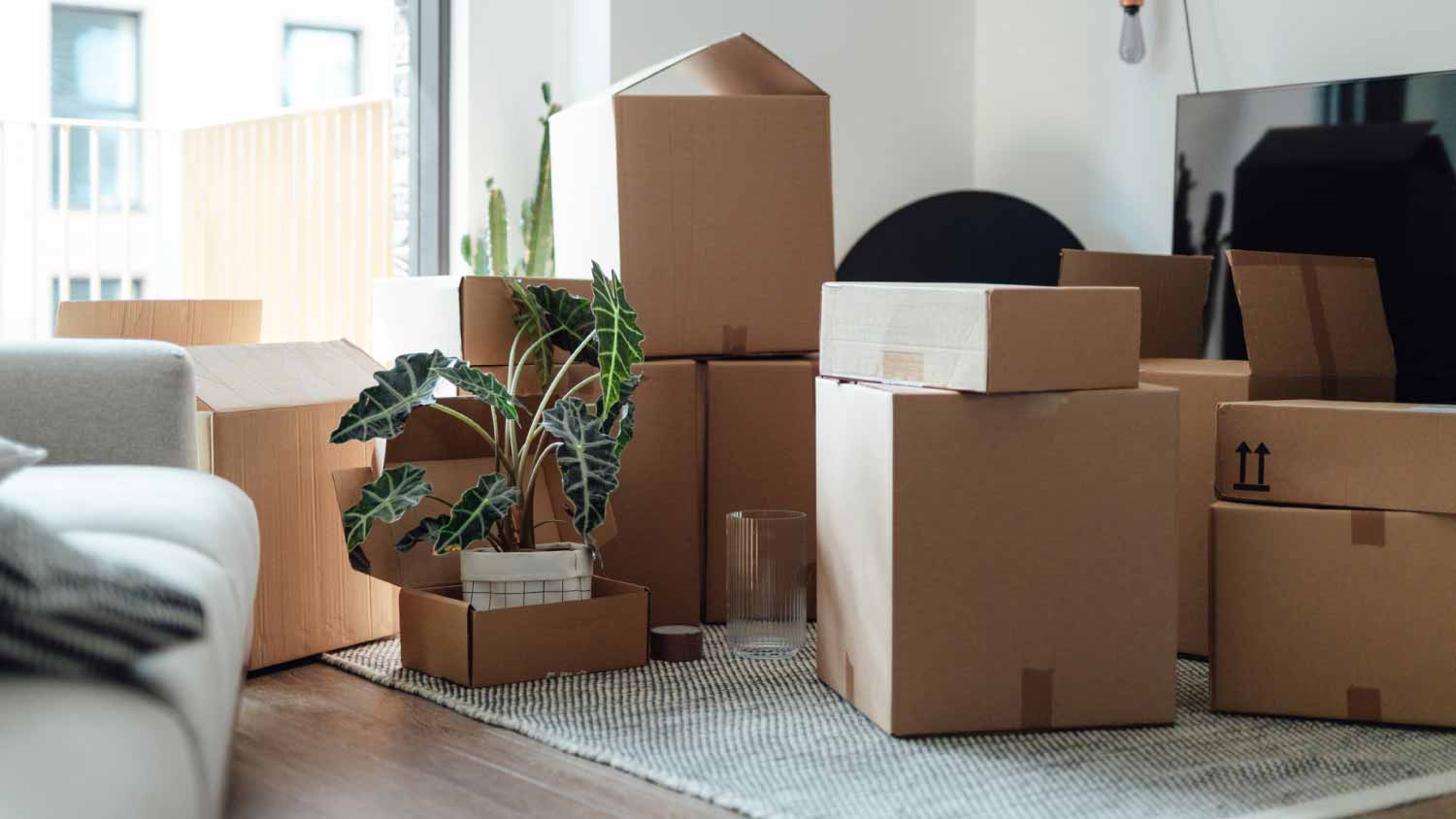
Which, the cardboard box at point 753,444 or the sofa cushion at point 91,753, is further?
the cardboard box at point 753,444

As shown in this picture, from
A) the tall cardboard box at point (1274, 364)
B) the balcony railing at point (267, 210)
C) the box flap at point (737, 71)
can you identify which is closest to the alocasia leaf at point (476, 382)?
the box flap at point (737, 71)

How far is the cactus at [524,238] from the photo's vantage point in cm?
314

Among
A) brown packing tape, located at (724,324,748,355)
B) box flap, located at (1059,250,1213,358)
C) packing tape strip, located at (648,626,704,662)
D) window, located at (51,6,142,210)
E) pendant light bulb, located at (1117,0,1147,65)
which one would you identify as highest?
window, located at (51,6,142,210)

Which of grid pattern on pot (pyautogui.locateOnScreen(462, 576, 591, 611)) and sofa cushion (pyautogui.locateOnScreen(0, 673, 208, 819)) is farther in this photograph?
grid pattern on pot (pyautogui.locateOnScreen(462, 576, 591, 611))

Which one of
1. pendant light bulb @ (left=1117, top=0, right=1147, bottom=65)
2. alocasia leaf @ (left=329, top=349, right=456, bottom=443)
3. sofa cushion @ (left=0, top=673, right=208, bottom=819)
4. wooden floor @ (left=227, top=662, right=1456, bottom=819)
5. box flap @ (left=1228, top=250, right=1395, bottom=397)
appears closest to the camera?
sofa cushion @ (left=0, top=673, right=208, bottom=819)

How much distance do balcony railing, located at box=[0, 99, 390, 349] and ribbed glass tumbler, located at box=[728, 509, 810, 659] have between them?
1.67 m

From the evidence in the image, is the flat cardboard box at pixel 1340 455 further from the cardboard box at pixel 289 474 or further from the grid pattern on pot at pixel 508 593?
the cardboard box at pixel 289 474

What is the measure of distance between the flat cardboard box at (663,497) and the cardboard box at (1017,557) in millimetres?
657

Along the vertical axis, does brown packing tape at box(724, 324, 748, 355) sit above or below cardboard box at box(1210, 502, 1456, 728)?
above

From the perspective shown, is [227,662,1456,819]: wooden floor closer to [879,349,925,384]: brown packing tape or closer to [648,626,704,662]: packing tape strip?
[648,626,704,662]: packing tape strip

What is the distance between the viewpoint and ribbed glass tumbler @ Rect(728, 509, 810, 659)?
223cm

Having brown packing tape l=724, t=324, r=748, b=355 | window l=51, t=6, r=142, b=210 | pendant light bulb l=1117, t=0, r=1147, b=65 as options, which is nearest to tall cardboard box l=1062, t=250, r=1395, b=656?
brown packing tape l=724, t=324, r=748, b=355

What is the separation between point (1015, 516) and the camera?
5.91ft

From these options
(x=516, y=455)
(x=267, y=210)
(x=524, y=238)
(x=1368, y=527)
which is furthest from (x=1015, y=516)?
(x=267, y=210)
